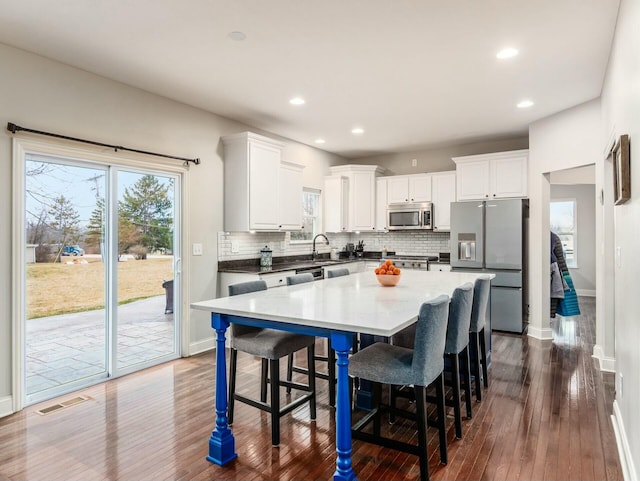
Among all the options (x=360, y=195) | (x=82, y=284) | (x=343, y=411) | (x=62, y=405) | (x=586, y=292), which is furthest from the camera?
(x=586, y=292)

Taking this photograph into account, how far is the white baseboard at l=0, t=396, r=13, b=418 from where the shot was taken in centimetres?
296

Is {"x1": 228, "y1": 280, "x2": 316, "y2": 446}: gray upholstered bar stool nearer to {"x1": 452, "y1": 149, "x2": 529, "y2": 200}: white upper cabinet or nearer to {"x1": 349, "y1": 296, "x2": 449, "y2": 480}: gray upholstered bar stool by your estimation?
{"x1": 349, "y1": 296, "x2": 449, "y2": 480}: gray upholstered bar stool

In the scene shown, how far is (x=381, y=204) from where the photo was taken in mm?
7039

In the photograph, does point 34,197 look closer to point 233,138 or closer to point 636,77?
point 233,138

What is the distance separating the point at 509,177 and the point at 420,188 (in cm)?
141

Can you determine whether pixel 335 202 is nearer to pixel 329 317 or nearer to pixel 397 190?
pixel 397 190

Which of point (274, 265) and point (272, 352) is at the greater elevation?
point (274, 265)

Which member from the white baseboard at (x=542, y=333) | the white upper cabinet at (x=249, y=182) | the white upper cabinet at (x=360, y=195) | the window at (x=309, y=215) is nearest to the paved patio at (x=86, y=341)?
the white upper cabinet at (x=249, y=182)

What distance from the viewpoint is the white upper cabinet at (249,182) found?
4.78 metres

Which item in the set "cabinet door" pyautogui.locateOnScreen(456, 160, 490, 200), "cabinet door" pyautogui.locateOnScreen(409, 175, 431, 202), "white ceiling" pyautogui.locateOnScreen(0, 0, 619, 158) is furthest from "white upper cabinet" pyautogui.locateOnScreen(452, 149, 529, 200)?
"white ceiling" pyautogui.locateOnScreen(0, 0, 619, 158)

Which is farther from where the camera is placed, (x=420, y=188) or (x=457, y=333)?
(x=420, y=188)

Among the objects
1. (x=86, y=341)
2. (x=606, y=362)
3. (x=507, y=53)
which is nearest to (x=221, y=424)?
(x=86, y=341)

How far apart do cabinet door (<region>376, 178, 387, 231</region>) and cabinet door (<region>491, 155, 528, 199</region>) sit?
182cm

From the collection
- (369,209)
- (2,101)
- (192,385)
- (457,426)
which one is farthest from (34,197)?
(369,209)
